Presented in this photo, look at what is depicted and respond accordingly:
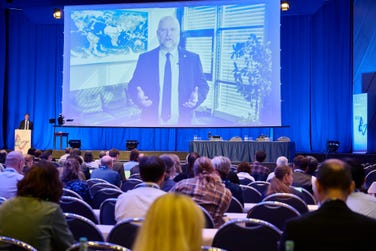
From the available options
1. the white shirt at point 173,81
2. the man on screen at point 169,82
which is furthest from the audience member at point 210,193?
the white shirt at point 173,81

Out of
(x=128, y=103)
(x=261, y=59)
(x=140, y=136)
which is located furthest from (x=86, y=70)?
(x=261, y=59)

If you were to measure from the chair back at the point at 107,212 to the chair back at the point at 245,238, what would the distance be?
1.36 m

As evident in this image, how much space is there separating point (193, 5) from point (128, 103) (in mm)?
3116

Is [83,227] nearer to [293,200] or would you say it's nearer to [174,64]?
[293,200]

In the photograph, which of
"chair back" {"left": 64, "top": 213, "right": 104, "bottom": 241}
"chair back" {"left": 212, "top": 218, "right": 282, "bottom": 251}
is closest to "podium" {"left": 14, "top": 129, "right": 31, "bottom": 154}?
"chair back" {"left": 64, "top": 213, "right": 104, "bottom": 241}

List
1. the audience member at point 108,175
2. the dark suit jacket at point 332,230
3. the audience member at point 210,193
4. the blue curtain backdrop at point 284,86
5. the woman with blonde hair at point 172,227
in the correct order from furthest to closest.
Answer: the blue curtain backdrop at point 284,86 < the audience member at point 108,175 < the audience member at point 210,193 < the dark suit jacket at point 332,230 < the woman with blonde hair at point 172,227

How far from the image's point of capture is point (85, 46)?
13438 mm

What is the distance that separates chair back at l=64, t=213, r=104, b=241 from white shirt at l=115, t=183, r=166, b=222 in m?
0.46

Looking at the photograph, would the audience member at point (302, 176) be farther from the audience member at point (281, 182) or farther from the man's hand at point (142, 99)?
the man's hand at point (142, 99)

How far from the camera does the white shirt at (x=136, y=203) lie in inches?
136

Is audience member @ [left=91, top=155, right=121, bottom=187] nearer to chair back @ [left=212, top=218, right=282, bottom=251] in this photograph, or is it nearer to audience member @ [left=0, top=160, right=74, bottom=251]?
audience member @ [left=0, top=160, right=74, bottom=251]

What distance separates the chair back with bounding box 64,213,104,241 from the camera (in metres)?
2.91

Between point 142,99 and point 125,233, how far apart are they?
10.5 m

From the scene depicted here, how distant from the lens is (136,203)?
3480 millimetres
